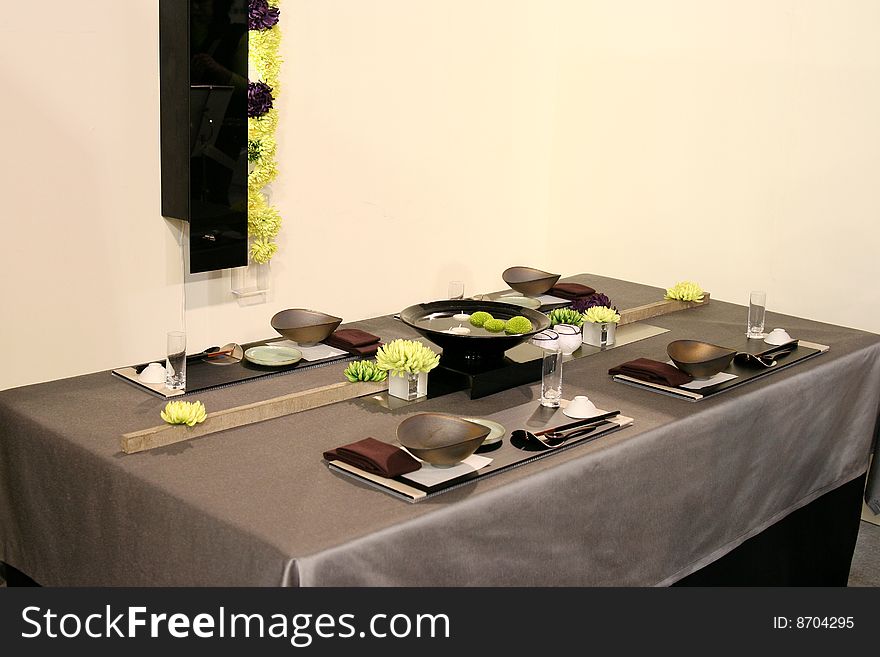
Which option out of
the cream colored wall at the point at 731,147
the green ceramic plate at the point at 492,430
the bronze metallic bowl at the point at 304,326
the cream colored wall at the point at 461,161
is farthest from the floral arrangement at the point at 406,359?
the cream colored wall at the point at 731,147

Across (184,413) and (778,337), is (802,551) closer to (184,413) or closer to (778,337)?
(778,337)

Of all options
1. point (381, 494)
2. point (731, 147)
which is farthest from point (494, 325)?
point (731, 147)

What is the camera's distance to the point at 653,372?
2.41 meters

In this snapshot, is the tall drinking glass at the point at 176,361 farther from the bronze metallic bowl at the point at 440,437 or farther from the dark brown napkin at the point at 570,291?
the dark brown napkin at the point at 570,291

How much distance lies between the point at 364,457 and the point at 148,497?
1.27ft

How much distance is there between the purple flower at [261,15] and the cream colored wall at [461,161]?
0.22 metres

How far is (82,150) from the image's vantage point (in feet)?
10.6

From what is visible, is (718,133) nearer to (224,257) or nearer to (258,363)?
(224,257)

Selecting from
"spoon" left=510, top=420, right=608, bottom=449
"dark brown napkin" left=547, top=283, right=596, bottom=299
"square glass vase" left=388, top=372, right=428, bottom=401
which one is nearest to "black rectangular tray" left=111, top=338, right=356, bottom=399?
"square glass vase" left=388, top=372, right=428, bottom=401

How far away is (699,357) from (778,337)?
0.43 m

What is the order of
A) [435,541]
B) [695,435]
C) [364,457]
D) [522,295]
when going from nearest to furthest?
[435,541], [364,457], [695,435], [522,295]

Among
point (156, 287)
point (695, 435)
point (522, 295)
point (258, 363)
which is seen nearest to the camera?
point (695, 435)

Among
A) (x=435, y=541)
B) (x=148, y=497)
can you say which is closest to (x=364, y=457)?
(x=435, y=541)
